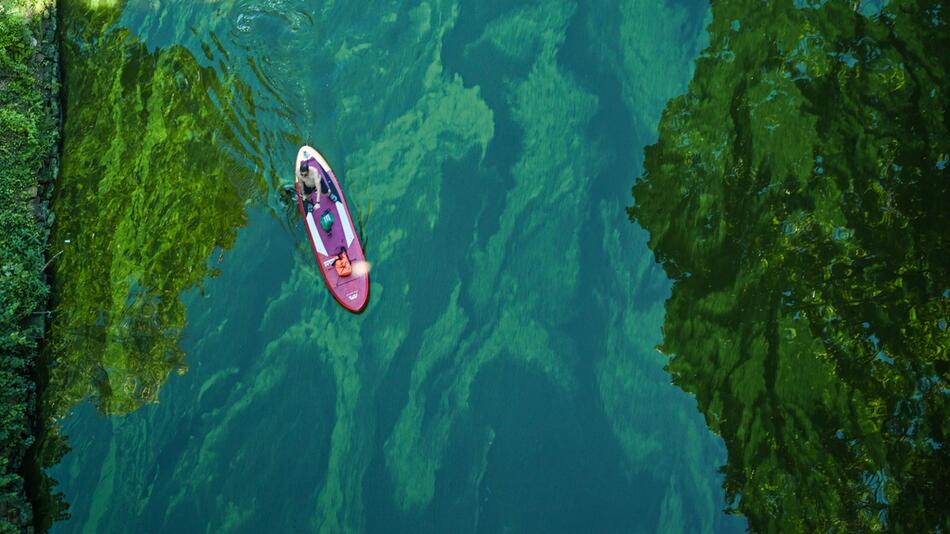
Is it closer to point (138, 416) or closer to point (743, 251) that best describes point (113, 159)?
point (138, 416)

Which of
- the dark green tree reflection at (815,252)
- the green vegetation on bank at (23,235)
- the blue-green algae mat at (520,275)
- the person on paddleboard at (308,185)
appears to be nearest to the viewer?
the dark green tree reflection at (815,252)

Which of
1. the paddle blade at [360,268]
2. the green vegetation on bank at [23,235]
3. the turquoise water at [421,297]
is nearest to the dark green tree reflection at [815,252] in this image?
the turquoise water at [421,297]

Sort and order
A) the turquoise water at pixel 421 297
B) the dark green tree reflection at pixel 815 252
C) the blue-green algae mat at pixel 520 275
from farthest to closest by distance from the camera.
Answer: the turquoise water at pixel 421 297 < the blue-green algae mat at pixel 520 275 < the dark green tree reflection at pixel 815 252

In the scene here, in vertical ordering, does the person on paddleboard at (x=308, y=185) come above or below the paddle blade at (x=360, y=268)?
above

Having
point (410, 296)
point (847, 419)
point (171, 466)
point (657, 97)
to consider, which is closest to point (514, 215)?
point (410, 296)

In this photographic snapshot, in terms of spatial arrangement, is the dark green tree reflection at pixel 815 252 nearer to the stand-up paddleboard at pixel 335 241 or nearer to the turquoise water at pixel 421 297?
the turquoise water at pixel 421 297

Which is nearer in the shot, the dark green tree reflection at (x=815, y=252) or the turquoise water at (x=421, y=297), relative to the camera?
the dark green tree reflection at (x=815, y=252)

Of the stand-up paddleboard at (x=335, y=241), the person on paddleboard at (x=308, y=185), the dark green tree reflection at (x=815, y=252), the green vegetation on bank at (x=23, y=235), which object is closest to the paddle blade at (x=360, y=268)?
the stand-up paddleboard at (x=335, y=241)
